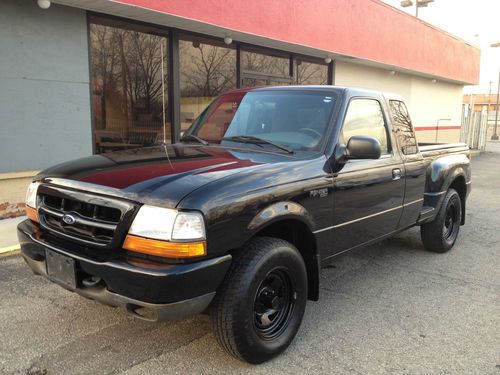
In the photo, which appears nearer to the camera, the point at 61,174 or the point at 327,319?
the point at 61,174

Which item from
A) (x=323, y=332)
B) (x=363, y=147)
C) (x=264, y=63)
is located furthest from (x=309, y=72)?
(x=323, y=332)

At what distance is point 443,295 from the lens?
421 cm

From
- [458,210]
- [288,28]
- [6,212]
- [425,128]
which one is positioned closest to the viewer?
[458,210]

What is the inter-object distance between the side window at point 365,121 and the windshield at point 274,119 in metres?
0.21

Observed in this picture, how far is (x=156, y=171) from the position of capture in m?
2.83

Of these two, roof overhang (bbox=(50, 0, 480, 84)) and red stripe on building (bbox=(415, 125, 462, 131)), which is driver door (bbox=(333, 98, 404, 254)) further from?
red stripe on building (bbox=(415, 125, 462, 131))

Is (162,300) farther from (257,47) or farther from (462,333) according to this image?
(257,47)

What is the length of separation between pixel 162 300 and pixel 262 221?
781mm

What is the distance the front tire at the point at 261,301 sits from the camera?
2688 millimetres

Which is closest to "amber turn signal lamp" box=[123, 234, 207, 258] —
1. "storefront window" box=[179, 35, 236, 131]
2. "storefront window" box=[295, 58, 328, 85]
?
"storefront window" box=[179, 35, 236, 131]

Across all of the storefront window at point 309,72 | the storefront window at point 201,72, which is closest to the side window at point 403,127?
the storefront window at point 201,72

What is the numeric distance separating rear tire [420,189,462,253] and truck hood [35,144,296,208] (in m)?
2.84

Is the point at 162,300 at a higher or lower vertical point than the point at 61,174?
lower

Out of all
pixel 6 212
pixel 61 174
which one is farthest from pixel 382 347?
pixel 6 212
